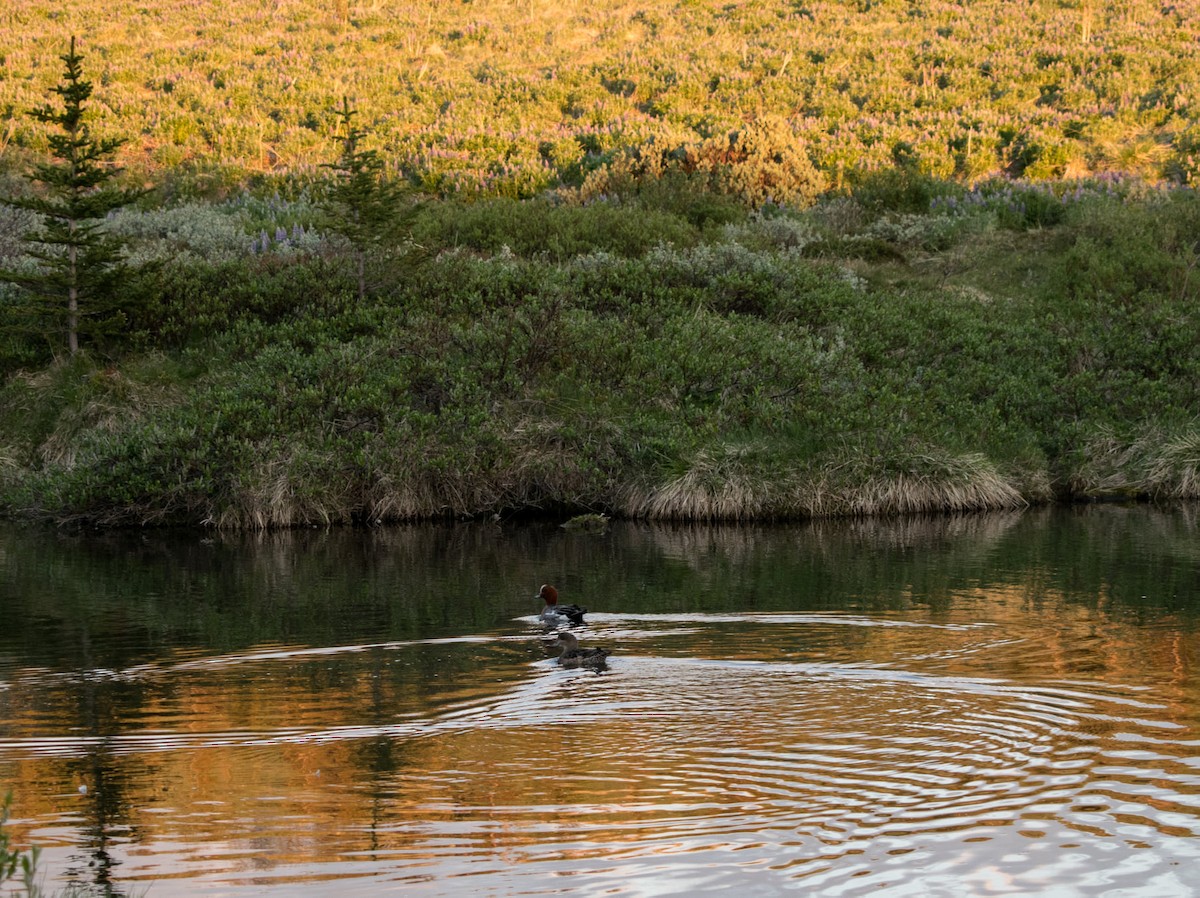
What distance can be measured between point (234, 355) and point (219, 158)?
72.7 ft

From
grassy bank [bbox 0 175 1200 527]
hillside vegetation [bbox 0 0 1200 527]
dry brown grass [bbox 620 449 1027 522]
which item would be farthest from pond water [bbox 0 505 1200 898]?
hillside vegetation [bbox 0 0 1200 527]

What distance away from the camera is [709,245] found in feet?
104

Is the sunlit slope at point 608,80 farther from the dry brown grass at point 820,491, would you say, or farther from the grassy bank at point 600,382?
the dry brown grass at point 820,491

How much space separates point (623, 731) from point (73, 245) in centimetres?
1859

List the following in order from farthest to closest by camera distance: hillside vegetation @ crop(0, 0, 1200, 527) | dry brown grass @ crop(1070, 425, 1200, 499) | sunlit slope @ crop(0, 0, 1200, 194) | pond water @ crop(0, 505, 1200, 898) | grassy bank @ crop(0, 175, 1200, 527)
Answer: sunlit slope @ crop(0, 0, 1200, 194)
dry brown grass @ crop(1070, 425, 1200, 499)
hillside vegetation @ crop(0, 0, 1200, 527)
grassy bank @ crop(0, 175, 1200, 527)
pond water @ crop(0, 505, 1200, 898)

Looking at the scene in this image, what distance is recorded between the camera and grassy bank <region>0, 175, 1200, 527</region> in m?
22.9

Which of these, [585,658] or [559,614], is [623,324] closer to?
[559,614]

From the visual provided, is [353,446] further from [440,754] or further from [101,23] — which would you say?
[101,23]

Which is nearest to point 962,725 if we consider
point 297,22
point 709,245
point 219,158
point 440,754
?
point 440,754

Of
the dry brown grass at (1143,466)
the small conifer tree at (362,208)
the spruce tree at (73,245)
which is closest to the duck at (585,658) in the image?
the dry brown grass at (1143,466)

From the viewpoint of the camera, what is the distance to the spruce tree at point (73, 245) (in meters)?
24.4

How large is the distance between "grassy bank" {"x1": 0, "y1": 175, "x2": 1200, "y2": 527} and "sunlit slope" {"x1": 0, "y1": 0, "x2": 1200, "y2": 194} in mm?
10731

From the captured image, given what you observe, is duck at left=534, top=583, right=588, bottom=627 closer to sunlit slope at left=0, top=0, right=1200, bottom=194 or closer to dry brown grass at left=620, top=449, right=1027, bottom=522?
dry brown grass at left=620, top=449, right=1027, bottom=522

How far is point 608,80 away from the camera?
Answer: 55.8 meters
